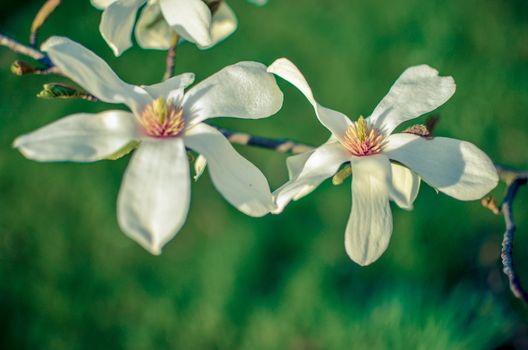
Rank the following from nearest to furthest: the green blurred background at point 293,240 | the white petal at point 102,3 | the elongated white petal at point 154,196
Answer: the elongated white petal at point 154,196
the white petal at point 102,3
the green blurred background at point 293,240

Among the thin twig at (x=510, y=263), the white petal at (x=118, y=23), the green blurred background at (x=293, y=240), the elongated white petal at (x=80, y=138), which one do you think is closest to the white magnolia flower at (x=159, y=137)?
the elongated white petal at (x=80, y=138)

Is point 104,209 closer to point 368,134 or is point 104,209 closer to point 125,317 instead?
point 125,317

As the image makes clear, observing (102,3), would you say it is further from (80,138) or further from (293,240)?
(293,240)

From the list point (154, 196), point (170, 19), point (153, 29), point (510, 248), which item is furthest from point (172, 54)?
point (510, 248)

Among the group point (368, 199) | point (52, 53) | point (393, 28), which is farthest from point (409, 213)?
point (52, 53)

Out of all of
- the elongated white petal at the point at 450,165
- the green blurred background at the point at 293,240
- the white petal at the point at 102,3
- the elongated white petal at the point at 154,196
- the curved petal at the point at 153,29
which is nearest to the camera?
the elongated white petal at the point at 154,196

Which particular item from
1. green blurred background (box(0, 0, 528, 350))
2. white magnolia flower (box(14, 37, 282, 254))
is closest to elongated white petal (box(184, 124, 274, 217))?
white magnolia flower (box(14, 37, 282, 254))

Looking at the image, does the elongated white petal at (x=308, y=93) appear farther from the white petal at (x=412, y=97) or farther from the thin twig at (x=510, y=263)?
the thin twig at (x=510, y=263)
